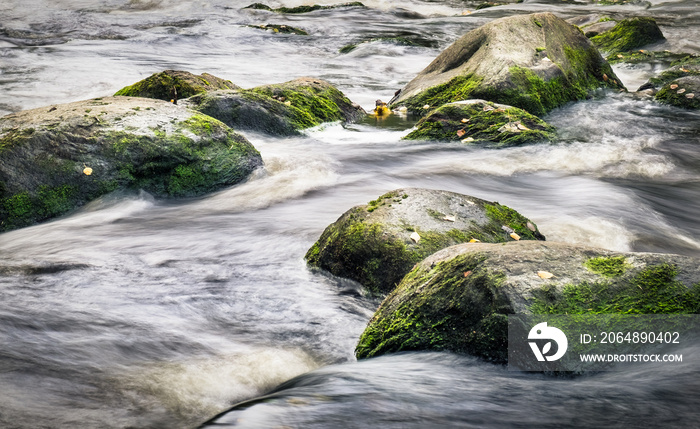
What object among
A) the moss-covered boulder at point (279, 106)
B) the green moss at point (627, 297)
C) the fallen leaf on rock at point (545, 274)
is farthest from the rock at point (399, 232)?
the moss-covered boulder at point (279, 106)

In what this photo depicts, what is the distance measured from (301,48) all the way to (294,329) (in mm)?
14300

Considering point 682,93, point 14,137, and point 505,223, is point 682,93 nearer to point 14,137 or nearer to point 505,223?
point 505,223

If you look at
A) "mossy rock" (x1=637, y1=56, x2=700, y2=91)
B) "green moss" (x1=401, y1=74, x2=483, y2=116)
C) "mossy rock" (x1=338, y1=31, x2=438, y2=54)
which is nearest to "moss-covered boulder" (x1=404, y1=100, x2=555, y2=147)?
"green moss" (x1=401, y1=74, x2=483, y2=116)

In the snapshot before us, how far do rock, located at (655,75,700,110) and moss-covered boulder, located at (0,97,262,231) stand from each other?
24.8ft

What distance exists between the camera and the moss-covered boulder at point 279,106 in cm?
785

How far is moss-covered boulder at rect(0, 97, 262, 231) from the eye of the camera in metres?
5.53

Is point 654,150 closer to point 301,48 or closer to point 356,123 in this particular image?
point 356,123

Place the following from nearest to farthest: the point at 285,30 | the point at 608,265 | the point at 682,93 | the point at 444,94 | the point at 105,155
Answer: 1. the point at 608,265
2. the point at 105,155
3. the point at 444,94
4. the point at 682,93
5. the point at 285,30

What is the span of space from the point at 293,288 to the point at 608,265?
2.24 m

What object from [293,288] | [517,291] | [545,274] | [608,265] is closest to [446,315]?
[517,291]

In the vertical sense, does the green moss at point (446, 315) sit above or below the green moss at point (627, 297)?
below

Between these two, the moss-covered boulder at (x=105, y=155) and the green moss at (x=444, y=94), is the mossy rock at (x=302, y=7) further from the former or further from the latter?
the moss-covered boulder at (x=105, y=155)

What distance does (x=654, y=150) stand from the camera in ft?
27.0

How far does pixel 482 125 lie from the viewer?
26.4 feet
